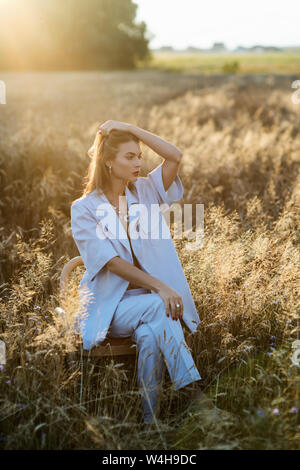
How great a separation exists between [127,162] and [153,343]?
3.69ft

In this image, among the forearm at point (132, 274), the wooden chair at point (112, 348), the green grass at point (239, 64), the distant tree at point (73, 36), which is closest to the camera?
the wooden chair at point (112, 348)

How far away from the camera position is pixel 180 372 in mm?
2500

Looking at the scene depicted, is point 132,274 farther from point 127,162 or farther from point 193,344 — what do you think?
point 127,162

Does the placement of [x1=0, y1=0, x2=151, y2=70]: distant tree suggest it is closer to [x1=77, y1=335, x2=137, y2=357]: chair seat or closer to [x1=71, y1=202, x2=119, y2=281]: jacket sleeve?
[x1=71, y1=202, x2=119, y2=281]: jacket sleeve

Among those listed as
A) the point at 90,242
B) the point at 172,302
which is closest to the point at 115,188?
the point at 90,242

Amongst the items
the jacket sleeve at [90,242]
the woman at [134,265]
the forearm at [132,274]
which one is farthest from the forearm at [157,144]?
the forearm at [132,274]

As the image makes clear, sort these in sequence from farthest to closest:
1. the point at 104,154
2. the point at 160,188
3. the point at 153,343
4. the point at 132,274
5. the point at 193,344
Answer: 1. the point at 160,188
2. the point at 104,154
3. the point at 193,344
4. the point at 132,274
5. the point at 153,343

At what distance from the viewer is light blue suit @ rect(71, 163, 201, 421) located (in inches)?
98.9

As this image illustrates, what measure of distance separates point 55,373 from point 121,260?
2.32 feet

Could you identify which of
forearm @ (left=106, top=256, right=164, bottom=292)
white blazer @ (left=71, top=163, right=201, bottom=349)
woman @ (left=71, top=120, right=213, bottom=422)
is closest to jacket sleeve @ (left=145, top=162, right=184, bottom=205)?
woman @ (left=71, top=120, right=213, bottom=422)

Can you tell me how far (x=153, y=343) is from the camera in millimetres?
2545

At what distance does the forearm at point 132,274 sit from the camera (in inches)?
106

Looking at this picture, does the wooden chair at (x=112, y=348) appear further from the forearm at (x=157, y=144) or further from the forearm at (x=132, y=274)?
the forearm at (x=157, y=144)

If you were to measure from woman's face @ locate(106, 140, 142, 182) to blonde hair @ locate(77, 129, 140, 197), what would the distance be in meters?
0.03
